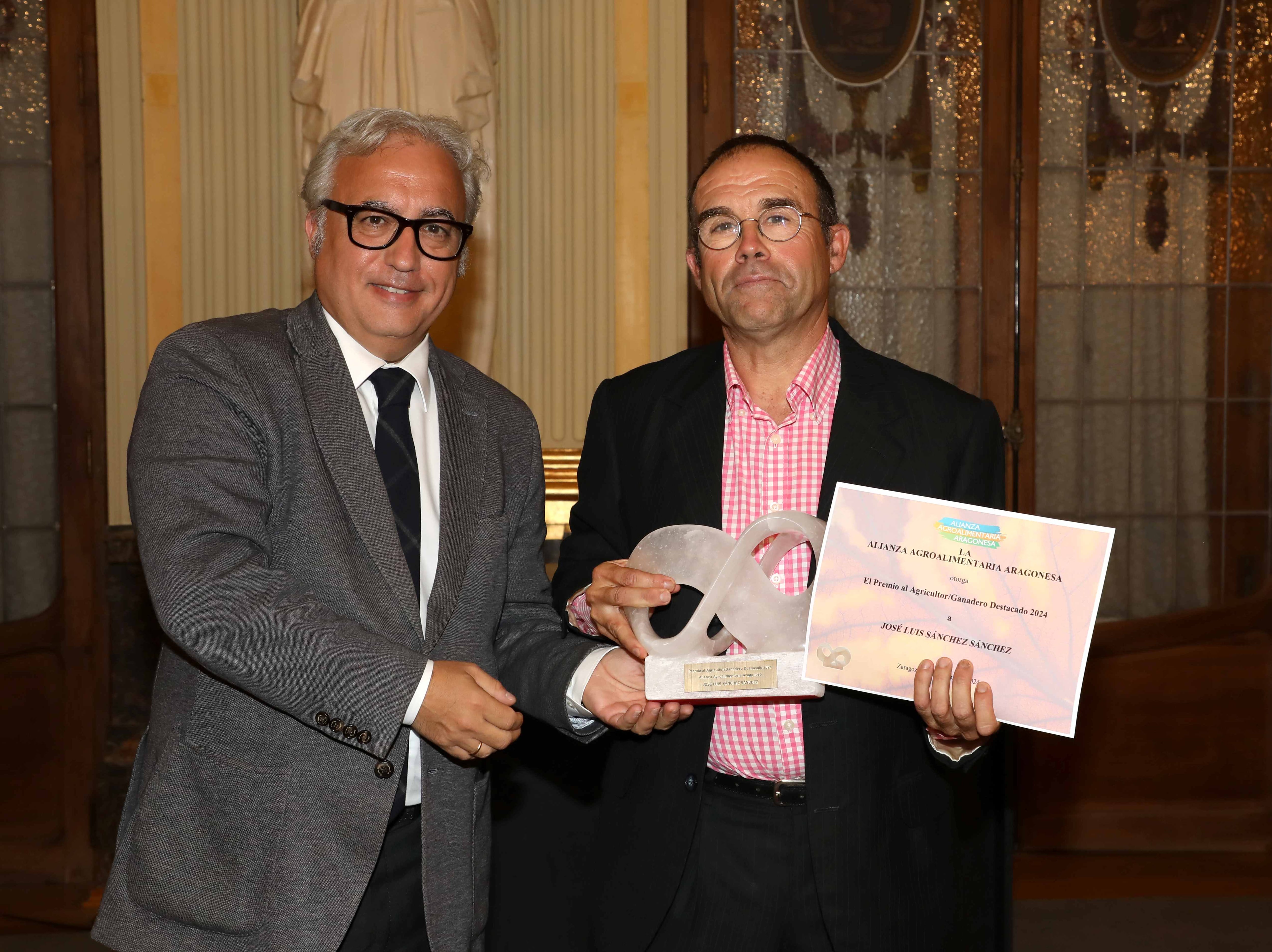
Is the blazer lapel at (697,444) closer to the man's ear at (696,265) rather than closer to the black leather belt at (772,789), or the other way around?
the man's ear at (696,265)

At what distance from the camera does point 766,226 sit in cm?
189

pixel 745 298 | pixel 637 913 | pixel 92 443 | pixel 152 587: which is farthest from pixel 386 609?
pixel 92 443

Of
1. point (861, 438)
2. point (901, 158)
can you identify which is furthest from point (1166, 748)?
point (861, 438)

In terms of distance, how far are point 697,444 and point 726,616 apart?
364mm

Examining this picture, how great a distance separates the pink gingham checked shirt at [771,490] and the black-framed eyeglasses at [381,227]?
1.94 ft

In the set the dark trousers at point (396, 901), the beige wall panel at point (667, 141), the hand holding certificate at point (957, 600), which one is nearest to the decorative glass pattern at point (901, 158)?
the beige wall panel at point (667, 141)

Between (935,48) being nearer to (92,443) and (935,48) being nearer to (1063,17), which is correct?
(1063,17)

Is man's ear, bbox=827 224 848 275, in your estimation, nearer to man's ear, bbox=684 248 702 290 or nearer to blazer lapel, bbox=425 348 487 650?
man's ear, bbox=684 248 702 290

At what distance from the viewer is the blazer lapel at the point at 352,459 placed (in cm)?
159

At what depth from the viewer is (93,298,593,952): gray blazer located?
1439 millimetres

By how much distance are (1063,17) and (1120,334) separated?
50.8 inches

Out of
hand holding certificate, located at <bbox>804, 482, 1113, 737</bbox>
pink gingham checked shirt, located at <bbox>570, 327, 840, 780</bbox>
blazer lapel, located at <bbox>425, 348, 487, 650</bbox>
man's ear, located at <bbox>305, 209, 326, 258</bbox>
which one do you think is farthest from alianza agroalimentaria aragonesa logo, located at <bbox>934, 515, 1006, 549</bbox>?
man's ear, located at <bbox>305, 209, 326, 258</bbox>

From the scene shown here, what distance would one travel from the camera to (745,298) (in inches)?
72.9

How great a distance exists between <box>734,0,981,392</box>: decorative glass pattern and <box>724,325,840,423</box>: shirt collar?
2.41 m
